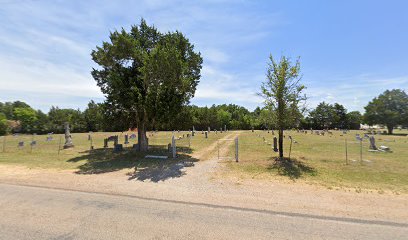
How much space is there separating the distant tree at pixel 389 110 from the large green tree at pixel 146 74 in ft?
185

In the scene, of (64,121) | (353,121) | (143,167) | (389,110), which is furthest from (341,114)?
(64,121)

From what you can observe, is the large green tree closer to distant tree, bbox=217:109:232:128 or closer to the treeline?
the treeline

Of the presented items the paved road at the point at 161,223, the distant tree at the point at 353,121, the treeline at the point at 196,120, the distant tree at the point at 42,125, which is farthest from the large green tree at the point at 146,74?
the distant tree at the point at 353,121

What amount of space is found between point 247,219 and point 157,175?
746 cm

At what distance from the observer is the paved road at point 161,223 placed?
18.9ft

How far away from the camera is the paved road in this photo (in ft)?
18.9

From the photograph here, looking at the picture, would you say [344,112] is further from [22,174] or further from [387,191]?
[22,174]

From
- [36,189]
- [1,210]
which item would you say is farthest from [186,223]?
[36,189]

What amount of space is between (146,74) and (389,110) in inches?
2503

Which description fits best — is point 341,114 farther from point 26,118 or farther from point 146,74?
point 26,118

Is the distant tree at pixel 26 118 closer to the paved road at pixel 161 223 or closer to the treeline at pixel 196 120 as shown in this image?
the treeline at pixel 196 120

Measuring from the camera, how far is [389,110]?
190 feet

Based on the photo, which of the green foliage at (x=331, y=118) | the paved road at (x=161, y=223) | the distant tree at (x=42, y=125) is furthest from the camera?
the green foliage at (x=331, y=118)

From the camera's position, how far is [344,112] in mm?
91375
